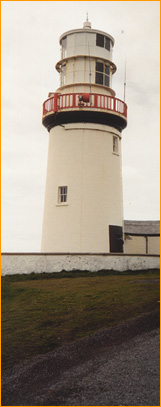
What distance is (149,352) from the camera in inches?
463

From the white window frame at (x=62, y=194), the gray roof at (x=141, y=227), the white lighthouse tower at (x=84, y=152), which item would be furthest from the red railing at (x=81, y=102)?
the gray roof at (x=141, y=227)

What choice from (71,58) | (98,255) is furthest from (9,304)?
(71,58)

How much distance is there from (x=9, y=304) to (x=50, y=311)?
2.14 m

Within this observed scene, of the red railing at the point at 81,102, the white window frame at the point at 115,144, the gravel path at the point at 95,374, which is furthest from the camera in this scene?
the white window frame at the point at 115,144

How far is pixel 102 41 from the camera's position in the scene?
84.5 feet

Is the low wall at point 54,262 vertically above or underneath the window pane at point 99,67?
underneath

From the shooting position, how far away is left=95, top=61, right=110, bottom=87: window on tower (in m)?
25.5

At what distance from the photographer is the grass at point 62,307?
1333 centimetres

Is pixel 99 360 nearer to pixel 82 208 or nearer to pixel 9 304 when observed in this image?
pixel 9 304

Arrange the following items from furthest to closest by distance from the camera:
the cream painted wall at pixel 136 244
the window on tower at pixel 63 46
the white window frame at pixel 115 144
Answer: the cream painted wall at pixel 136 244 → the window on tower at pixel 63 46 → the white window frame at pixel 115 144

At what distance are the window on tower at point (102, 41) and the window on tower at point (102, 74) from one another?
1.01m

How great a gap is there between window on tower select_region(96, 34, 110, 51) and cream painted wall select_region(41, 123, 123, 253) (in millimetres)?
4542

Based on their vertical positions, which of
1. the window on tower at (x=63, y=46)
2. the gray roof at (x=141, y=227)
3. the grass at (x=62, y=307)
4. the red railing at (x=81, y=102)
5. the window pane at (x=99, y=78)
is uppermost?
the window on tower at (x=63, y=46)

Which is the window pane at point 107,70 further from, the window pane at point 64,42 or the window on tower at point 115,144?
the window on tower at point 115,144
